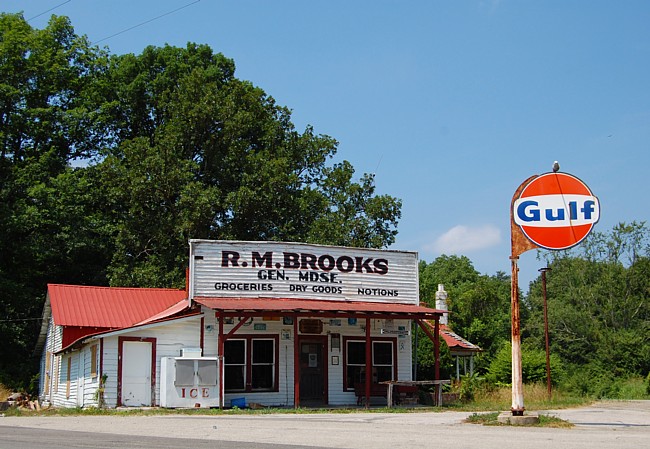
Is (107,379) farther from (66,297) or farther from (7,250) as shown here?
(7,250)

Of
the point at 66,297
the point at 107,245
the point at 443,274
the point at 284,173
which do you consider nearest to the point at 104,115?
the point at 107,245

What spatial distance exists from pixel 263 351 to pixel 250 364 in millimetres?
613

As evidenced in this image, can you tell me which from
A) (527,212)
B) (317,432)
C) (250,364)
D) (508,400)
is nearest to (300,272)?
(250,364)

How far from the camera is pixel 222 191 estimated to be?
43.0 meters

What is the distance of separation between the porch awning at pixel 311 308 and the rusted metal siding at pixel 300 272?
13.4 inches

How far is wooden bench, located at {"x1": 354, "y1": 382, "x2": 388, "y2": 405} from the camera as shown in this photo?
26.5 meters

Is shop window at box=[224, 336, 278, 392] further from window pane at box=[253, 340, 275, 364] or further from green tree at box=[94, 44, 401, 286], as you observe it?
green tree at box=[94, 44, 401, 286]

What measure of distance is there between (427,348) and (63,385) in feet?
44.1

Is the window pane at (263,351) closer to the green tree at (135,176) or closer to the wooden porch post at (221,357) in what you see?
the wooden porch post at (221,357)

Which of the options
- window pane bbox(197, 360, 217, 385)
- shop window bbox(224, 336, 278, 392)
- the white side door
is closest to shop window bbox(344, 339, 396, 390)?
shop window bbox(224, 336, 278, 392)

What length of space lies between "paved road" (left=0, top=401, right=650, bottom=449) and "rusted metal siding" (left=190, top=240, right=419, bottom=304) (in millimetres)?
6056

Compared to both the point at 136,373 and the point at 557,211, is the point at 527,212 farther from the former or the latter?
the point at 136,373

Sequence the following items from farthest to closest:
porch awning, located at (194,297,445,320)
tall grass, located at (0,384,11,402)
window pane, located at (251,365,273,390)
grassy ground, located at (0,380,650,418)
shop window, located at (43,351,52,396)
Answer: shop window, located at (43,351,52,396), tall grass, located at (0,384,11,402), window pane, located at (251,365,273,390), porch awning, located at (194,297,445,320), grassy ground, located at (0,380,650,418)

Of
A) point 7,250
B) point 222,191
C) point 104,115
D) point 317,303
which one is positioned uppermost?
point 104,115
